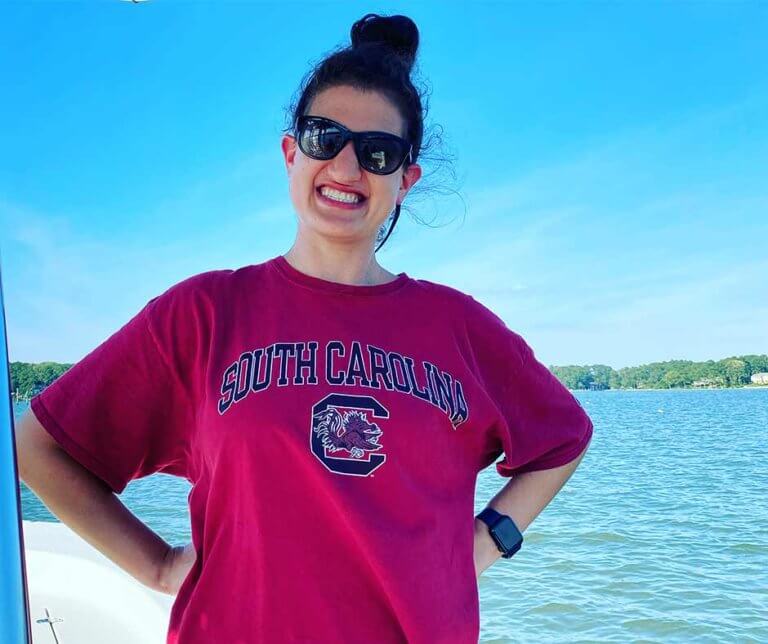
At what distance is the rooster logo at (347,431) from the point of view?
1.29 meters

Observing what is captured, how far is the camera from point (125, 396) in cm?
140

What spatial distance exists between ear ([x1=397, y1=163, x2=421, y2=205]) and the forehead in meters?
0.12

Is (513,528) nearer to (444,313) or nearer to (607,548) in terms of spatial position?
(444,313)

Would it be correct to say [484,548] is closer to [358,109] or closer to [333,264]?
[333,264]

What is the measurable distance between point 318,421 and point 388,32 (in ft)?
3.46

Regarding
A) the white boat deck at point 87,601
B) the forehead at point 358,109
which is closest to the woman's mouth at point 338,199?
the forehead at point 358,109

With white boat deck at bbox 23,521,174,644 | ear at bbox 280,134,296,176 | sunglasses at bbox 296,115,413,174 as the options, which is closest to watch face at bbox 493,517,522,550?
sunglasses at bbox 296,115,413,174

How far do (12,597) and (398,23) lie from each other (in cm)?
166

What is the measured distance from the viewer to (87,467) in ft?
4.65

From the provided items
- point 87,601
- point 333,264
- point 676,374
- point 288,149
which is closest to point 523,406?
point 333,264

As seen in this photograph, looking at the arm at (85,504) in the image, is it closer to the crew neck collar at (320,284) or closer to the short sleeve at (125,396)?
the short sleeve at (125,396)

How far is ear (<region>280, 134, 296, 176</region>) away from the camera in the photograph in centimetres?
167

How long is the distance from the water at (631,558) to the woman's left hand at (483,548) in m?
1.05

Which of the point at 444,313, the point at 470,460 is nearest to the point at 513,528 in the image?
the point at 470,460
